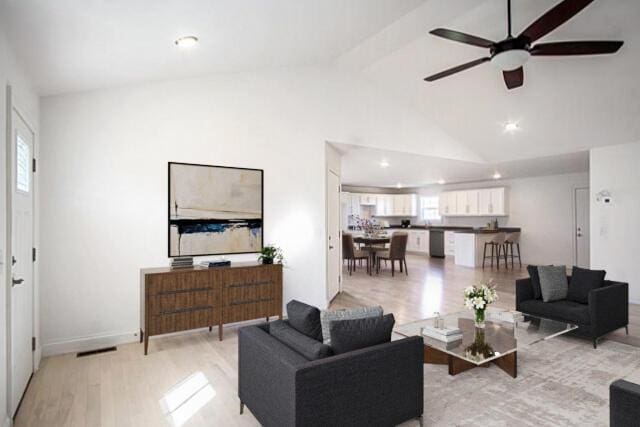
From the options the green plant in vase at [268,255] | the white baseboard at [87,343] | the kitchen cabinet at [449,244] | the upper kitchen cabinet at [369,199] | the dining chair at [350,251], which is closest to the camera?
the white baseboard at [87,343]

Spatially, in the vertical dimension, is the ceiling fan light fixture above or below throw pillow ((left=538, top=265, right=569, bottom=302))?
above

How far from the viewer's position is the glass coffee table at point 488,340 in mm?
2689

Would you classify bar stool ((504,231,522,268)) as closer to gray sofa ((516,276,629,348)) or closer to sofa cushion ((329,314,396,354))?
gray sofa ((516,276,629,348))

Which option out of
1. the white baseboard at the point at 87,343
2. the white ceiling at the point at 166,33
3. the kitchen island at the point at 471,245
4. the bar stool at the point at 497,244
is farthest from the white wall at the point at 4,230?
the bar stool at the point at 497,244

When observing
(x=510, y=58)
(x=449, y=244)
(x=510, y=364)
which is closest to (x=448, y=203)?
(x=449, y=244)

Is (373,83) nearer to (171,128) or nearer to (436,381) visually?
(171,128)

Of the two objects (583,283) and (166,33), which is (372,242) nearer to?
(583,283)

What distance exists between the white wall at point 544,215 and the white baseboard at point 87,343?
953 cm

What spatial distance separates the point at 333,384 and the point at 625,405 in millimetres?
1262

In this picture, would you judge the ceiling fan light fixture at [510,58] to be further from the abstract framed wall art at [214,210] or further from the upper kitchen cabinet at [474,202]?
the upper kitchen cabinet at [474,202]

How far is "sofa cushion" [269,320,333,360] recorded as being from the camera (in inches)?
75.0

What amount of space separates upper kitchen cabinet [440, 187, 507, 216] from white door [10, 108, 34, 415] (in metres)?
10.3

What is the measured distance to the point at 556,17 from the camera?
2.64 meters

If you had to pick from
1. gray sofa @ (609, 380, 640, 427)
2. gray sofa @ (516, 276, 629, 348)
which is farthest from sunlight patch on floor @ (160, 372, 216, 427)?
gray sofa @ (516, 276, 629, 348)
